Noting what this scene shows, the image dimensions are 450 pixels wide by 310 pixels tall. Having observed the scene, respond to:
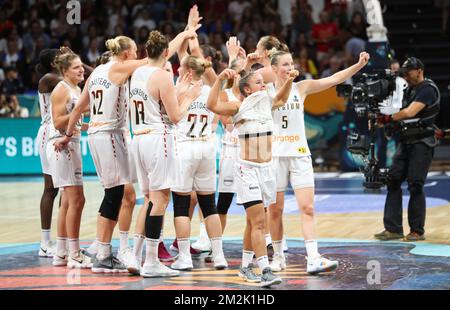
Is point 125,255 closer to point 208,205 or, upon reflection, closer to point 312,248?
point 208,205

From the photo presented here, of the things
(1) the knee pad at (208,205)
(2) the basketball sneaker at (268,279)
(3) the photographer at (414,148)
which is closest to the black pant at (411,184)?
(3) the photographer at (414,148)

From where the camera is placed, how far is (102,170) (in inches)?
345

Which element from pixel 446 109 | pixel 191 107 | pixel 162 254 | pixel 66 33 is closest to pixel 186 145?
pixel 191 107

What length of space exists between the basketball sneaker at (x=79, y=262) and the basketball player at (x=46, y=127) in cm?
65

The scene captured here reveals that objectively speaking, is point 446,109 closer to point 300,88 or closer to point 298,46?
point 298,46

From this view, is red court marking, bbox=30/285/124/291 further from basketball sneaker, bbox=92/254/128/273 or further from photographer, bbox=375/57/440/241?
photographer, bbox=375/57/440/241

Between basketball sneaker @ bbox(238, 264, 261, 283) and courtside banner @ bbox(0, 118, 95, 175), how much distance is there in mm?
10086

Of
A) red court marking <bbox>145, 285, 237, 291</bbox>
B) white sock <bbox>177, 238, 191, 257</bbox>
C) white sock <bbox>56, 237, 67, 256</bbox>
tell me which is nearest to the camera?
red court marking <bbox>145, 285, 237, 291</bbox>

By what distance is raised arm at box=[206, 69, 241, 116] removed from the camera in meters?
7.87

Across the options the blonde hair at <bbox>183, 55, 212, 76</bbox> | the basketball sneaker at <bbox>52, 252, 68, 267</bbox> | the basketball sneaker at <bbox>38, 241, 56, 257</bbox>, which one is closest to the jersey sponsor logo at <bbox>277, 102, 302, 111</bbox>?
the blonde hair at <bbox>183, 55, 212, 76</bbox>

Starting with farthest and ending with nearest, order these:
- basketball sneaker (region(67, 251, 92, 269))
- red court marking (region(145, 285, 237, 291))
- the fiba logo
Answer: the fiba logo
basketball sneaker (region(67, 251, 92, 269))
red court marking (region(145, 285, 237, 291))

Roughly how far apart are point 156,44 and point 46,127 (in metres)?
2.10

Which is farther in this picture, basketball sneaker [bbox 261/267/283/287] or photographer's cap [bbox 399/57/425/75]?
photographer's cap [bbox 399/57/425/75]
